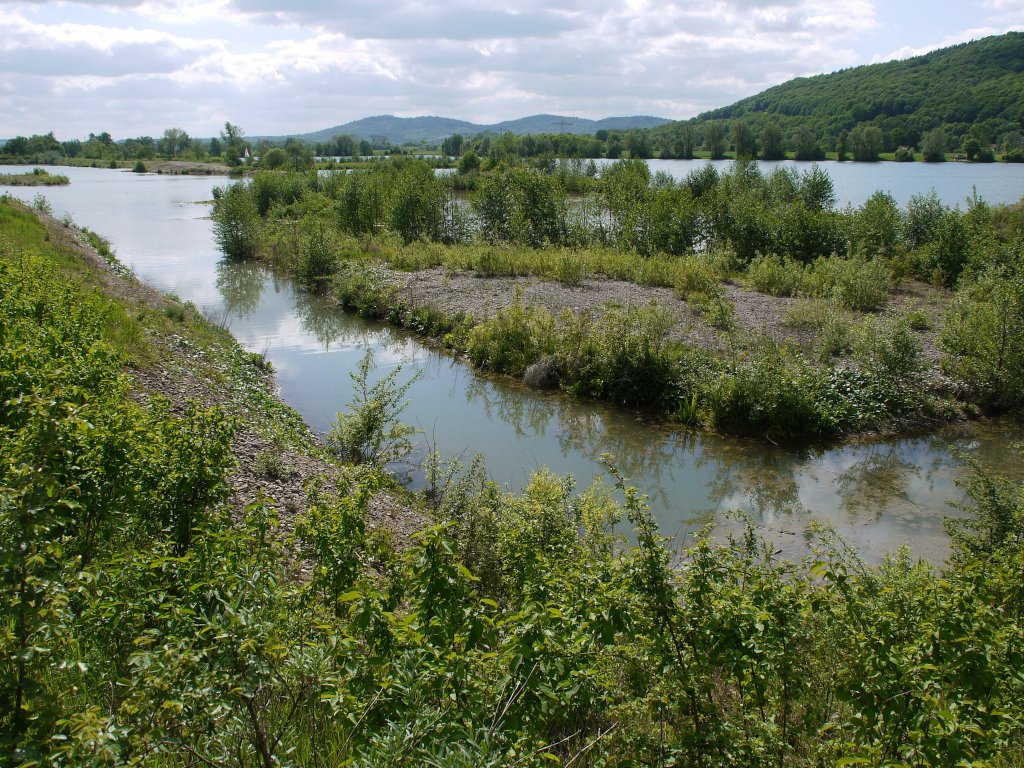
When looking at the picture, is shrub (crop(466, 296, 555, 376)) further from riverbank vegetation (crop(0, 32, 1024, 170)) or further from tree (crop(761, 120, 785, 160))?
tree (crop(761, 120, 785, 160))

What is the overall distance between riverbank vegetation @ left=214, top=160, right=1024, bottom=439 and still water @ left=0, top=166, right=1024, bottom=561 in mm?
892

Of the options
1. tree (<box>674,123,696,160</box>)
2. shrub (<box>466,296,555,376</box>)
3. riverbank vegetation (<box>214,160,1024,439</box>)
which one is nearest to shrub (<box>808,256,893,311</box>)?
riverbank vegetation (<box>214,160,1024,439</box>)

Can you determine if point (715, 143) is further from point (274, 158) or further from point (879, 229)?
point (879, 229)

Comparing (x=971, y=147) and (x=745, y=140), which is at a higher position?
(x=745, y=140)

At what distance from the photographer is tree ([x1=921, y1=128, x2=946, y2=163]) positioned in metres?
65.8

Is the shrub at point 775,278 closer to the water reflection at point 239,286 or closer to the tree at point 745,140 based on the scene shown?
the water reflection at point 239,286

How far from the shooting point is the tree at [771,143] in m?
72.8

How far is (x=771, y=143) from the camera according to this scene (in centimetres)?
7406

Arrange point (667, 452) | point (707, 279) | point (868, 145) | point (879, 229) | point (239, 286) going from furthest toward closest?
point (868, 145), point (239, 286), point (879, 229), point (707, 279), point (667, 452)

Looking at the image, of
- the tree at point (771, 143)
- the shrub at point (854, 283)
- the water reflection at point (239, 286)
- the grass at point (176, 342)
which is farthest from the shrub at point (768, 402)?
the tree at point (771, 143)

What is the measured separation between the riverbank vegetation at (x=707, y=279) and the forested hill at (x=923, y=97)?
5299cm

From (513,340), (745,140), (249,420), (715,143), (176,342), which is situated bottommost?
(249,420)

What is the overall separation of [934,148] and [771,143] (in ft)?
52.4

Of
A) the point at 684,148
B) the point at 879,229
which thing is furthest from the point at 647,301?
the point at 684,148
